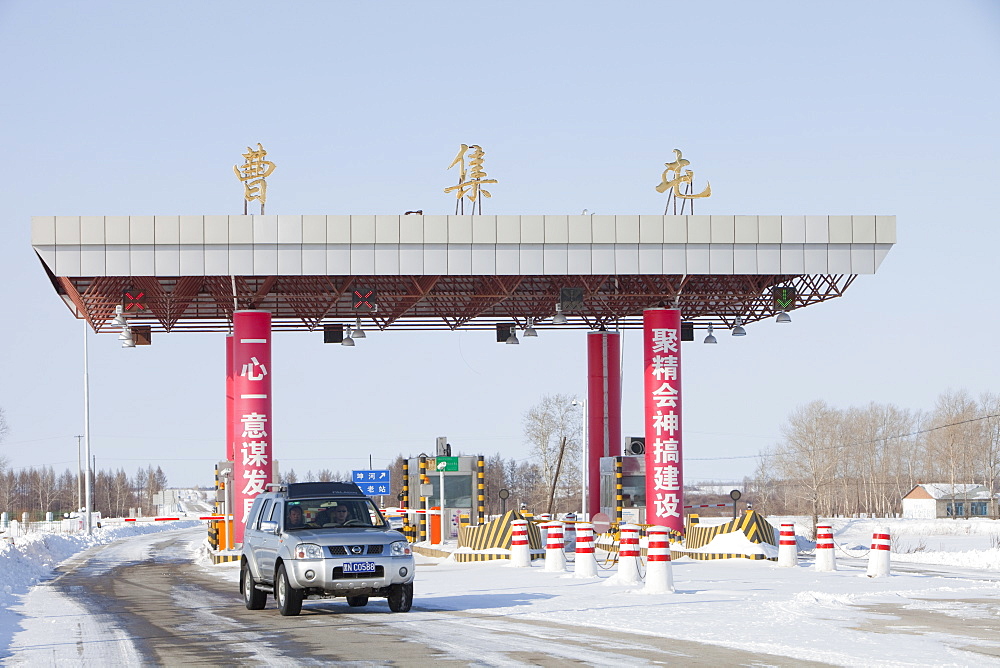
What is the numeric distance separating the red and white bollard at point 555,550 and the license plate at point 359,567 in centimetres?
899

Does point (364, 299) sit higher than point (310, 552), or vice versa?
point (364, 299)

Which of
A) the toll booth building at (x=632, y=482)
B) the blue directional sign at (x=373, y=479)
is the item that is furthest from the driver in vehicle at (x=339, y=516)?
the blue directional sign at (x=373, y=479)

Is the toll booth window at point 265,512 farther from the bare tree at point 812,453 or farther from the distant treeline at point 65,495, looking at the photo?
the distant treeline at point 65,495

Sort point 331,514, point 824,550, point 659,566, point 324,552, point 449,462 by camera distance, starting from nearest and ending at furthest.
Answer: point 324,552 < point 331,514 < point 659,566 < point 824,550 < point 449,462

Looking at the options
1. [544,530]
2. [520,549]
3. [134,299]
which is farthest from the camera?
[134,299]

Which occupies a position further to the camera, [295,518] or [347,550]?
[295,518]

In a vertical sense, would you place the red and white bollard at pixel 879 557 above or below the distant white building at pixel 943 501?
above

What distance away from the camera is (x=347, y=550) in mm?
16891

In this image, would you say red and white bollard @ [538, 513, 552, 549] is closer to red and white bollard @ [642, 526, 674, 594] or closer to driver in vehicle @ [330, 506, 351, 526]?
red and white bollard @ [642, 526, 674, 594]

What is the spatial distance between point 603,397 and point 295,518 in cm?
2730

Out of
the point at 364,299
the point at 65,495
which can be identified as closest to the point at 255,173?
the point at 364,299

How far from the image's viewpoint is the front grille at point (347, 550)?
16.8 metres

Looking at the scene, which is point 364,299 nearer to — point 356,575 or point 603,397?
point 603,397

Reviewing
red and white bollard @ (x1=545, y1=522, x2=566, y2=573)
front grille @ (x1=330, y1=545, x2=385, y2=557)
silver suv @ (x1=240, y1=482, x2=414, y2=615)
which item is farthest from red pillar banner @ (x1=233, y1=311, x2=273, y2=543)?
front grille @ (x1=330, y1=545, x2=385, y2=557)
